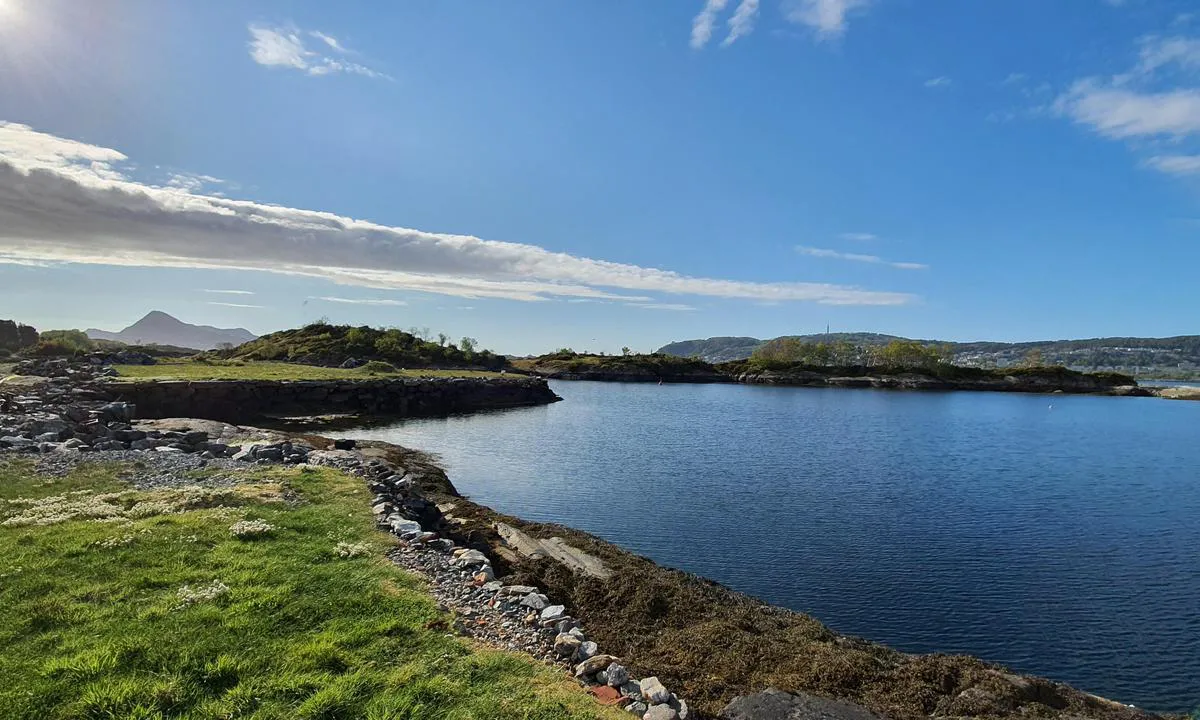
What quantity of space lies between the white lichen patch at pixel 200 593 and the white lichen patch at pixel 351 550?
2.63 m

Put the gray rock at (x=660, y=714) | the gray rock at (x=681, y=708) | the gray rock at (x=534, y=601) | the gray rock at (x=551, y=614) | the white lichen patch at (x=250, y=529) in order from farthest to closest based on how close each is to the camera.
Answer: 1. the white lichen patch at (x=250, y=529)
2. the gray rock at (x=534, y=601)
3. the gray rock at (x=551, y=614)
4. the gray rock at (x=681, y=708)
5. the gray rock at (x=660, y=714)

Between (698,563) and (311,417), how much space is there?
50.1 meters

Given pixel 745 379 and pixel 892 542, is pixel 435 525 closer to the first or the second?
pixel 892 542

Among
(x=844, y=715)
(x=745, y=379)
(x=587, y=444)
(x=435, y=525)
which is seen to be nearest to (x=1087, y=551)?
(x=844, y=715)

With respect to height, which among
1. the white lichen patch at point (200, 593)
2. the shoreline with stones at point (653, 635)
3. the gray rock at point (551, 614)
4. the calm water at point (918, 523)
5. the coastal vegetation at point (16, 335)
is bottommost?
the calm water at point (918, 523)

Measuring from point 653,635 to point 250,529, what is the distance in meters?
9.70

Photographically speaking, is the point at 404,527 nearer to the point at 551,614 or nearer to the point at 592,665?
the point at 551,614

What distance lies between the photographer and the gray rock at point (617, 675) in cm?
941

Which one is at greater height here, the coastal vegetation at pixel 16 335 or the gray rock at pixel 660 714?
the coastal vegetation at pixel 16 335

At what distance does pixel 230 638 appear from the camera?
30.9 ft

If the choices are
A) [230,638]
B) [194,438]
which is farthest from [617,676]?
[194,438]

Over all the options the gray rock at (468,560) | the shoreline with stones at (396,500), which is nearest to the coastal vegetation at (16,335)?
the shoreline with stones at (396,500)

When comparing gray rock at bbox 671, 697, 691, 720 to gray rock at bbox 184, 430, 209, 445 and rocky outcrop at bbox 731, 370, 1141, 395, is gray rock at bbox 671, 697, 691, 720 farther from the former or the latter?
rocky outcrop at bbox 731, 370, 1141, 395

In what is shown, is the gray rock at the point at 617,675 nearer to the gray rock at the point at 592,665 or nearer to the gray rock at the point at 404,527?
the gray rock at the point at 592,665
